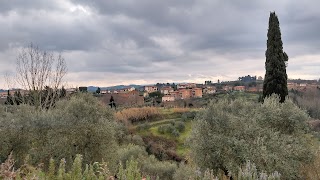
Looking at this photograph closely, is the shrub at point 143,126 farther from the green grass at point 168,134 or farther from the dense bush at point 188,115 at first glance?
the dense bush at point 188,115

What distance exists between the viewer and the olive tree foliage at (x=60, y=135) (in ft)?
62.0

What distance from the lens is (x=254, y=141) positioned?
17.8 m

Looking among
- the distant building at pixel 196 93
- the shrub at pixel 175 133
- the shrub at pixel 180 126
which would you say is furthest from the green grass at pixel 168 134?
the distant building at pixel 196 93

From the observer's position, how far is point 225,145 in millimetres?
18281

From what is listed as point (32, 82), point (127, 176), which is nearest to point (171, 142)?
point (32, 82)

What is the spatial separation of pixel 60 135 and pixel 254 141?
11.8 m

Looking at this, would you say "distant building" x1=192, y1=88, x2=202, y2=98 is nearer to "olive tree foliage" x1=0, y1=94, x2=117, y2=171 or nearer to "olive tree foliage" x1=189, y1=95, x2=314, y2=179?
"olive tree foliage" x1=189, y1=95, x2=314, y2=179

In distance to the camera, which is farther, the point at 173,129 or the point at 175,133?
the point at 173,129

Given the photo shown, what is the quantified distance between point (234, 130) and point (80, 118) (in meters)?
9.97

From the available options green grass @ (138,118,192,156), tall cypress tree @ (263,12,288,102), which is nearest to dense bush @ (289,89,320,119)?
green grass @ (138,118,192,156)

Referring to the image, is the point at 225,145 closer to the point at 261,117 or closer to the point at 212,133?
the point at 212,133

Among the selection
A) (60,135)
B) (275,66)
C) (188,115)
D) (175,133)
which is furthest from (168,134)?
(60,135)

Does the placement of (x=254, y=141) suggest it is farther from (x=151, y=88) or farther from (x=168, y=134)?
(x=151, y=88)

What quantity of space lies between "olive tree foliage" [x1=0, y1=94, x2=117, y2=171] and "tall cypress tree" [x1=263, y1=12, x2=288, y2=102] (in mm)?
18225
